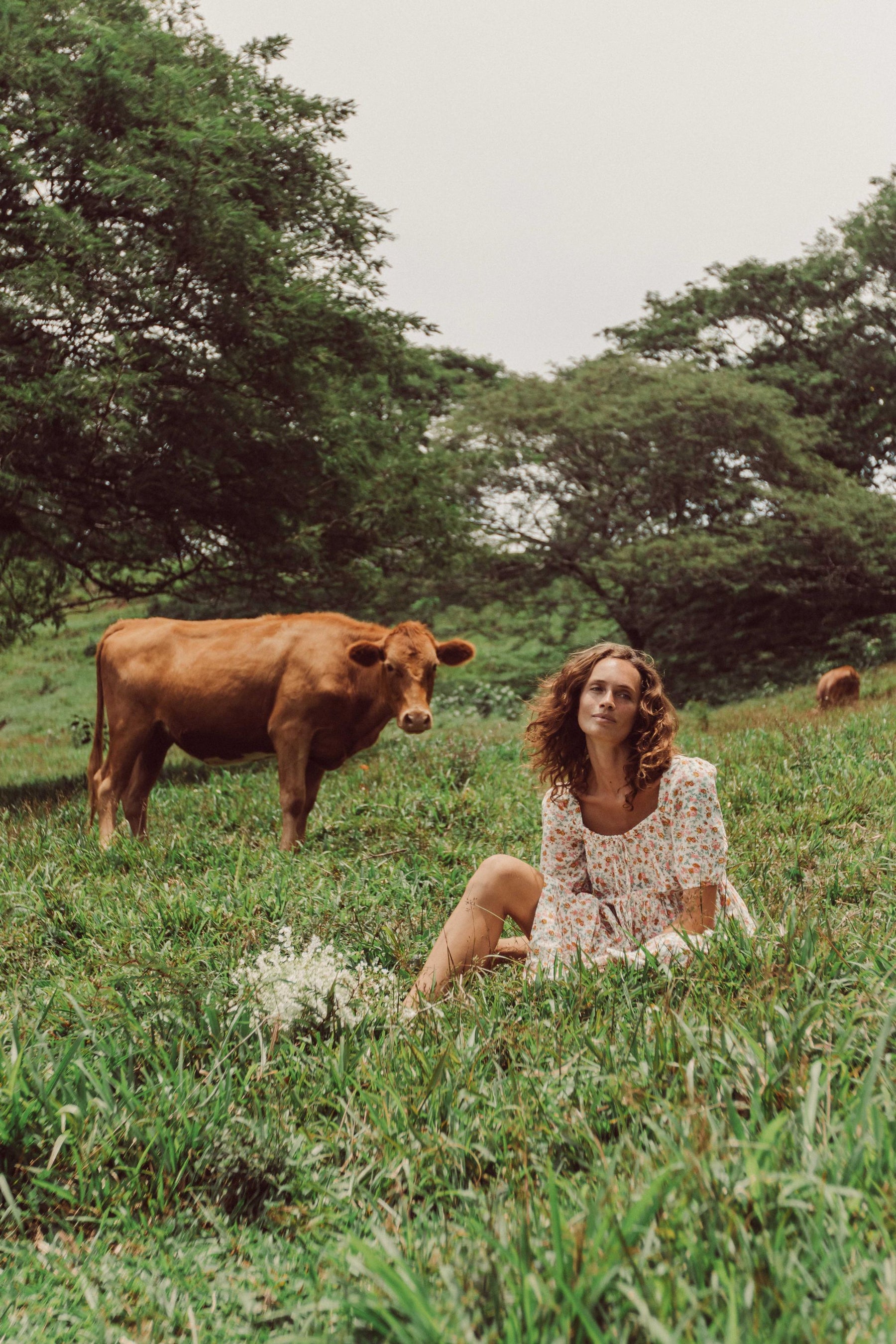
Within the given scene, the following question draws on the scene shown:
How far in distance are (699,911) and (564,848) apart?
0.57 m

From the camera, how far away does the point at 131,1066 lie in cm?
304

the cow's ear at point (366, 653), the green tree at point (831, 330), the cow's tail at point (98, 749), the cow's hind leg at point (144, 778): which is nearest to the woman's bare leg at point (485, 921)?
the cow's ear at point (366, 653)

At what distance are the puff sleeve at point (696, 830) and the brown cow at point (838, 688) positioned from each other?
963 centimetres

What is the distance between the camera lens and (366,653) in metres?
7.15

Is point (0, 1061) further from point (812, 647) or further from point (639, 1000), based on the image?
point (812, 647)

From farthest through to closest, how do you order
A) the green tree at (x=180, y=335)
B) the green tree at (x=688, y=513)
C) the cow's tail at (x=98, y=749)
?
the green tree at (x=688, y=513) → the green tree at (x=180, y=335) → the cow's tail at (x=98, y=749)

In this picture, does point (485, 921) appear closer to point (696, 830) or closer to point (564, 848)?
point (564, 848)

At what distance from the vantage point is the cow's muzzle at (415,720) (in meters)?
6.83

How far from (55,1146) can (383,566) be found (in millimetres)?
14065

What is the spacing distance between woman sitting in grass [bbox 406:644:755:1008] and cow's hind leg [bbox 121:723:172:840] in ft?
15.8

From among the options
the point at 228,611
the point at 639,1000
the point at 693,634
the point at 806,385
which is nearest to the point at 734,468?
the point at 693,634

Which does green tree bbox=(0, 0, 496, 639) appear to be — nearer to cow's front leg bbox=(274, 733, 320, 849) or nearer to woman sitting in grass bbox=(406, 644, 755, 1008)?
cow's front leg bbox=(274, 733, 320, 849)

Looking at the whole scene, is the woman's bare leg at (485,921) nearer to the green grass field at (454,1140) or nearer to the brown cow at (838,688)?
the green grass field at (454,1140)

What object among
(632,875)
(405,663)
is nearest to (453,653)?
(405,663)
